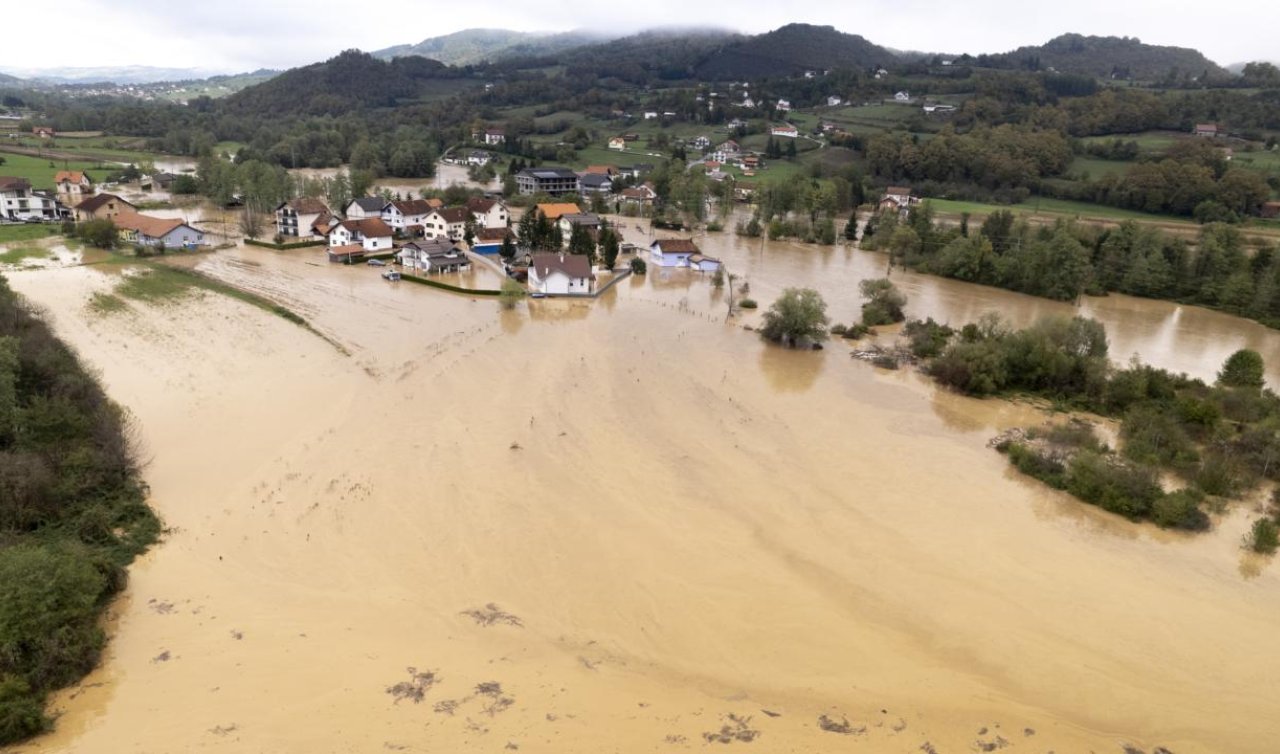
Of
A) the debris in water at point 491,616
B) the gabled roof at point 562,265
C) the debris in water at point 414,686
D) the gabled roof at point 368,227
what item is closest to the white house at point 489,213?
the gabled roof at point 368,227

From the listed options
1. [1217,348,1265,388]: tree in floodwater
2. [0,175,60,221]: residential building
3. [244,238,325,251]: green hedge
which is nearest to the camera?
[1217,348,1265,388]: tree in floodwater

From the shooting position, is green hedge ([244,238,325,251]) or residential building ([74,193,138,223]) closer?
green hedge ([244,238,325,251])

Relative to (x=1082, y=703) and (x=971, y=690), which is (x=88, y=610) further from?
(x=1082, y=703)

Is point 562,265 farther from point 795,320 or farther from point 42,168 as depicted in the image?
point 42,168

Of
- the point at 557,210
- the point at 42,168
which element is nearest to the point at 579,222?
the point at 557,210

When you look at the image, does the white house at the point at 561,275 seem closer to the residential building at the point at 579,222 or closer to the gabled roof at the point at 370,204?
the residential building at the point at 579,222

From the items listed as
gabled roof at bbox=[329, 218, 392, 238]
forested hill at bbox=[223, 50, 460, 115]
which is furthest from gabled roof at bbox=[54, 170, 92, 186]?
forested hill at bbox=[223, 50, 460, 115]

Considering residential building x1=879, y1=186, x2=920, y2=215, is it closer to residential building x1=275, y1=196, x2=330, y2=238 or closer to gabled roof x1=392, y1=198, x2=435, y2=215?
gabled roof x1=392, y1=198, x2=435, y2=215
